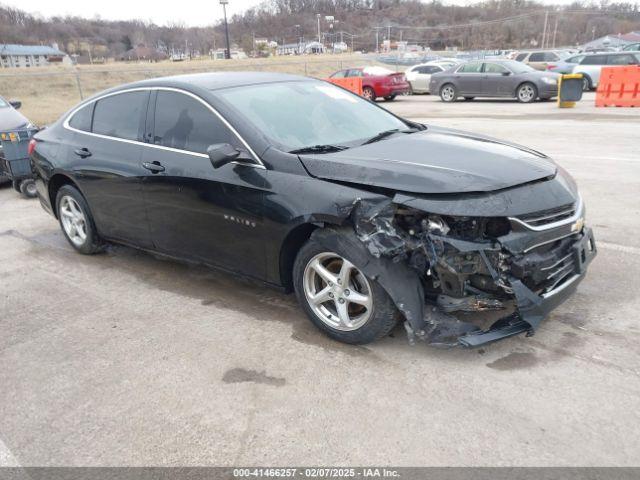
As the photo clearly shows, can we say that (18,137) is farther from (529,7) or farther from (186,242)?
(529,7)

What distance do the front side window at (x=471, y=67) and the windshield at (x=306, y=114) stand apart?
1678 cm

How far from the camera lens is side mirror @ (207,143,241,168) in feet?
11.9

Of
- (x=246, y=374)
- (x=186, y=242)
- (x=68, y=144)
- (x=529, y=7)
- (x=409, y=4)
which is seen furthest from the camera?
(x=409, y=4)

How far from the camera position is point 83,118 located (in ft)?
17.8

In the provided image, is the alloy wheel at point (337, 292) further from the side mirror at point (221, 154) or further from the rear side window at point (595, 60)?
the rear side window at point (595, 60)

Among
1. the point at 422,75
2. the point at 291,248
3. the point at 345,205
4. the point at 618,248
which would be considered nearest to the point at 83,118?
the point at 291,248

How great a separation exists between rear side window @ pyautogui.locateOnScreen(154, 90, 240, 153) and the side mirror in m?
0.19

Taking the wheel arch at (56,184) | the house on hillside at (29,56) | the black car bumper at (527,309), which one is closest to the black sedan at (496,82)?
the wheel arch at (56,184)

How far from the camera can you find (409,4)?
132m

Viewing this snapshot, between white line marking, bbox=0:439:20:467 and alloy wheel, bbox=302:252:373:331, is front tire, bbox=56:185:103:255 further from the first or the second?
white line marking, bbox=0:439:20:467

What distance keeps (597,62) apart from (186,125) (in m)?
21.6

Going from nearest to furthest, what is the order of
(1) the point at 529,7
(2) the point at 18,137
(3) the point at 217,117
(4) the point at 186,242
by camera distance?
1. (3) the point at 217,117
2. (4) the point at 186,242
3. (2) the point at 18,137
4. (1) the point at 529,7

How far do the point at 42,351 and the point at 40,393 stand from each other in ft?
1.86

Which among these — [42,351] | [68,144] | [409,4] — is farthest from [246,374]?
[409,4]
